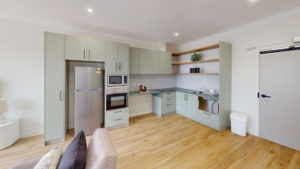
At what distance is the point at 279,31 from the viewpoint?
Result: 2.42m

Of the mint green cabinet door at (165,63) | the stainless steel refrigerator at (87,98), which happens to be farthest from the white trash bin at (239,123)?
the stainless steel refrigerator at (87,98)

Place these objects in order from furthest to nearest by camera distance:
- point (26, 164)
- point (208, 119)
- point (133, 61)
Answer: point (133, 61) → point (208, 119) → point (26, 164)

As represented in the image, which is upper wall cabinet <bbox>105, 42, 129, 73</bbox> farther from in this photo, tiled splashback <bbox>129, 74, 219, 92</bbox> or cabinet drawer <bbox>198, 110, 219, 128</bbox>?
cabinet drawer <bbox>198, 110, 219, 128</bbox>

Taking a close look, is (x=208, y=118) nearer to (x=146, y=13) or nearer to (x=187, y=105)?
(x=187, y=105)

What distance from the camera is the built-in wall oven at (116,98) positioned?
3.02 meters

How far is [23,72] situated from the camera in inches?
103

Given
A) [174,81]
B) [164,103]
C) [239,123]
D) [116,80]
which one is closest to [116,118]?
[116,80]

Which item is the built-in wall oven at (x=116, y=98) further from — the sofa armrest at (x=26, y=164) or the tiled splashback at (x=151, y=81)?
the sofa armrest at (x=26, y=164)

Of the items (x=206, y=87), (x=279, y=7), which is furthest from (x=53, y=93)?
(x=279, y=7)

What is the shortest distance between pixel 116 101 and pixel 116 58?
114 cm

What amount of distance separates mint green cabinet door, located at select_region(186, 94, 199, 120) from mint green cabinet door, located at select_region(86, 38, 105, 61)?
9.20 feet

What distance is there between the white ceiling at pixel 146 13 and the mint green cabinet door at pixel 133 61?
2.15ft

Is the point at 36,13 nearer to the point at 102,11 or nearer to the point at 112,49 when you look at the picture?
the point at 102,11

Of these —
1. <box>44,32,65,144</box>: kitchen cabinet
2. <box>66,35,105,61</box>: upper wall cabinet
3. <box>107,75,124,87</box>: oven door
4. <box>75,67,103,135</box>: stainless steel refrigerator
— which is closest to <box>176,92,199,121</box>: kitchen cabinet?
<box>107,75,124,87</box>: oven door
